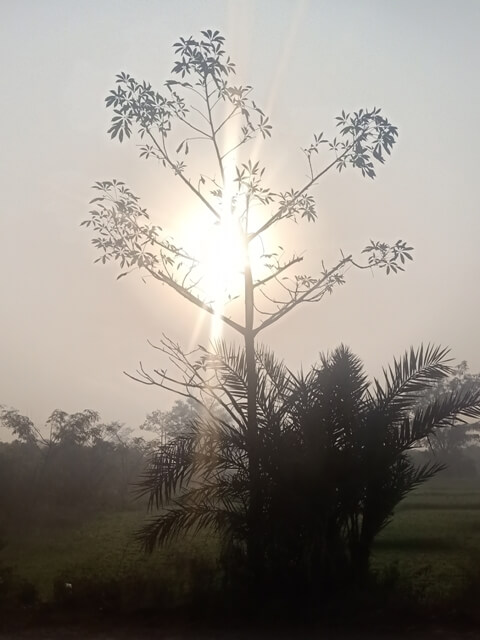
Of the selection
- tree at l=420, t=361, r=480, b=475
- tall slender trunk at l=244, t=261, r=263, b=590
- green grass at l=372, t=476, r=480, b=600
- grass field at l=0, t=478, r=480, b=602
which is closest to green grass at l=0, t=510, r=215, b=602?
grass field at l=0, t=478, r=480, b=602

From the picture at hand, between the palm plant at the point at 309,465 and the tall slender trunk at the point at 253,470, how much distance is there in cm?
7

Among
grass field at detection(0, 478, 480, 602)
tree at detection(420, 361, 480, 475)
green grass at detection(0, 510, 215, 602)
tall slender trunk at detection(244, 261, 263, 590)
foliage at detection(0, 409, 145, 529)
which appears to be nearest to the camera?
tall slender trunk at detection(244, 261, 263, 590)

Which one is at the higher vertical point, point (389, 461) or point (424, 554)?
point (389, 461)

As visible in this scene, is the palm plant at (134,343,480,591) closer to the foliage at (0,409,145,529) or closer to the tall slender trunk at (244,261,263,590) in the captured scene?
the tall slender trunk at (244,261,263,590)

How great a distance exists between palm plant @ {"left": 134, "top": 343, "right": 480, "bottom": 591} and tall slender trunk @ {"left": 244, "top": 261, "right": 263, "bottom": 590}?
0.22 feet

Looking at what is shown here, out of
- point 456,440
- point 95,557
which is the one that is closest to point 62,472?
point 95,557

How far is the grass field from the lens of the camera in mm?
10750

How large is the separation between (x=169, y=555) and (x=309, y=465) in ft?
15.8

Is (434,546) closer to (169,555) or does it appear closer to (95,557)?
(169,555)

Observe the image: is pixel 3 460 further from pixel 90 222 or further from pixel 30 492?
pixel 90 222

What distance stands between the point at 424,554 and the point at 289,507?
5.31 meters

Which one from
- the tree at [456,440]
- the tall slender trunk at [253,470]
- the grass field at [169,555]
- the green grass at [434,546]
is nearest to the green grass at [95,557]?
the grass field at [169,555]

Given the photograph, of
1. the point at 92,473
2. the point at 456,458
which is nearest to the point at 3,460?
the point at 92,473

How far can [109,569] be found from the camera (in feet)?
40.7
